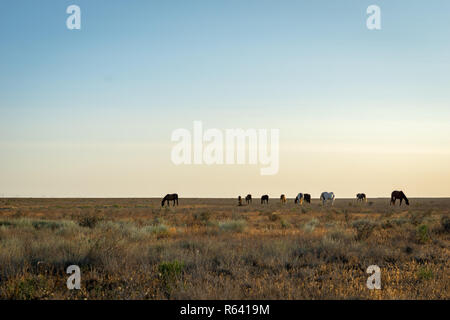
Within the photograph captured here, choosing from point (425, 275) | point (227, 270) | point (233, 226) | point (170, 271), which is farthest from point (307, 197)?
point (170, 271)

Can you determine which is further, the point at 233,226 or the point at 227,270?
the point at 233,226

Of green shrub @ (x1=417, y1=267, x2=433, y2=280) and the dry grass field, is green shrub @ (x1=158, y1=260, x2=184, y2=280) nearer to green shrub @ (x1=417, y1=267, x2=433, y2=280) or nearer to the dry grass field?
the dry grass field

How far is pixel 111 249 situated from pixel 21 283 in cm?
345

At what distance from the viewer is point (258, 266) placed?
1042 centimetres

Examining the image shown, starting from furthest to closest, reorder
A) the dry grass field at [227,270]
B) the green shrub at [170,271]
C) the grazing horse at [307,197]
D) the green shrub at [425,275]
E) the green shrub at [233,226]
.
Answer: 1. the grazing horse at [307,197]
2. the green shrub at [233,226]
3. the green shrub at [425,275]
4. the green shrub at [170,271]
5. the dry grass field at [227,270]

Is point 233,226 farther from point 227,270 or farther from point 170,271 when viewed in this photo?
point 170,271

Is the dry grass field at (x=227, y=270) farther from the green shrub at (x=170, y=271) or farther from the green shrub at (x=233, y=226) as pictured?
the green shrub at (x=233, y=226)

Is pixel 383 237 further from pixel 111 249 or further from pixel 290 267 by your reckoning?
pixel 111 249

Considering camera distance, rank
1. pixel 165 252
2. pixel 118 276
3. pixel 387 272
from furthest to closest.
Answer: pixel 165 252, pixel 387 272, pixel 118 276

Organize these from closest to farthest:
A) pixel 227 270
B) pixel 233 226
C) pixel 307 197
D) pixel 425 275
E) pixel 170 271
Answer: pixel 170 271, pixel 425 275, pixel 227 270, pixel 233 226, pixel 307 197

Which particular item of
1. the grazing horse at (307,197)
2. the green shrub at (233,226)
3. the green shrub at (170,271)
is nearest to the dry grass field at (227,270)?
the green shrub at (170,271)
